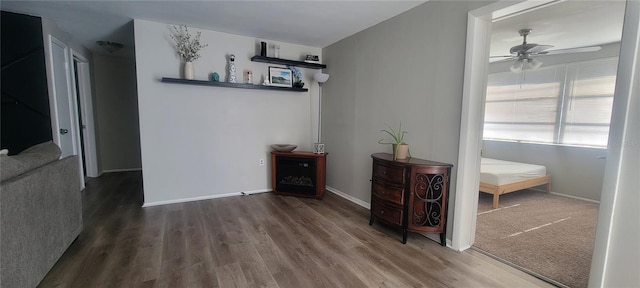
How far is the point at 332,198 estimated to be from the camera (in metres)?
3.84

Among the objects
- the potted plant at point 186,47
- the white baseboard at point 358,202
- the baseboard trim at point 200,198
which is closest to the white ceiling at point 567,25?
the white baseboard at point 358,202

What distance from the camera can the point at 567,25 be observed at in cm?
319

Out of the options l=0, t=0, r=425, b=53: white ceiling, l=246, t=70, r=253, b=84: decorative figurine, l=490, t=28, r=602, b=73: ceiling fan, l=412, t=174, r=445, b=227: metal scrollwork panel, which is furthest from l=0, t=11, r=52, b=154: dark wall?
l=490, t=28, r=602, b=73: ceiling fan

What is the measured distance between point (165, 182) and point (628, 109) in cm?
430

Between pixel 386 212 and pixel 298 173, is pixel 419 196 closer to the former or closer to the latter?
pixel 386 212

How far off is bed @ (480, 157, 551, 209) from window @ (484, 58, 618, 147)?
2.39ft

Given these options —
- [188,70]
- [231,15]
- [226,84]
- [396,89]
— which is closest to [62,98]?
[188,70]

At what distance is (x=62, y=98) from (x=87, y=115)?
1113 millimetres

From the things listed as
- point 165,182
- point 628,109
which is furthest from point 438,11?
point 165,182

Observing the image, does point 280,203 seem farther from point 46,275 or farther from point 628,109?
point 628,109

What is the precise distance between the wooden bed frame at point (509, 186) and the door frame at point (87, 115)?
6533mm

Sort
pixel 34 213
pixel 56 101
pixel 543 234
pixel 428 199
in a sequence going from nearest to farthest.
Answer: pixel 34 213 < pixel 428 199 < pixel 543 234 < pixel 56 101

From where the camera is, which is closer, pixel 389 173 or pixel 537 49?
pixel 389 173

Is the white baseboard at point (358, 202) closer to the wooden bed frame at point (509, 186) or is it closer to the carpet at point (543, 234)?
the carpet at point (543, 234)
